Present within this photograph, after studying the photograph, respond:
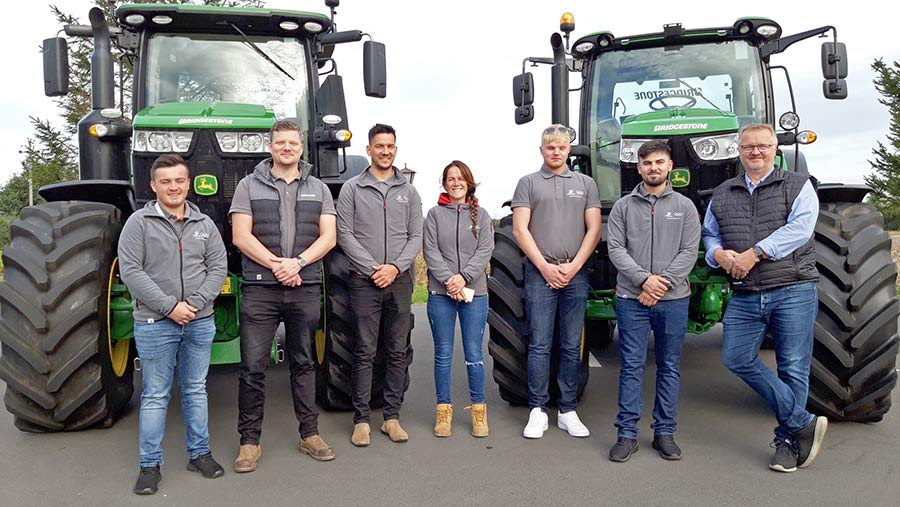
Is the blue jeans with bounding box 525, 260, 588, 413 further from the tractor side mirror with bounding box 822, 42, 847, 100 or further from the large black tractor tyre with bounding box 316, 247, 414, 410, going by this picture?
the tractor side mirror with bounding box 822, 42, 847, 100

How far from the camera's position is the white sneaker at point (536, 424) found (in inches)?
175

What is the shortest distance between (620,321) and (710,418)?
3.88 ft

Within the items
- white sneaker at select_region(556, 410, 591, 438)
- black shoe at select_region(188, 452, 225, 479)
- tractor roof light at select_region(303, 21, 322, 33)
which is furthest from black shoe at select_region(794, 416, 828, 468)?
tractor roof light at select_region(303, 21, 322, 33)

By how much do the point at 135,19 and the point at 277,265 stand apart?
8.29ft

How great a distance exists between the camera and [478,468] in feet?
12.9

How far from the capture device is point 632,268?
4.05 meters

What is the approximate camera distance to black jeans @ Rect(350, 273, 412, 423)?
4.34 meters

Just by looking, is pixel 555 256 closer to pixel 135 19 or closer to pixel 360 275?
pixel 360 275

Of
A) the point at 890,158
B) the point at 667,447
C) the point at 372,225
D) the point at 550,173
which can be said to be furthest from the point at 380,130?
the point at 890,158

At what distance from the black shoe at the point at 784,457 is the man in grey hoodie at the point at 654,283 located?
0.50 meters

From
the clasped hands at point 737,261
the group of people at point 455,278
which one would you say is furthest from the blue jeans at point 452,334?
the clasped hands at point 737,261

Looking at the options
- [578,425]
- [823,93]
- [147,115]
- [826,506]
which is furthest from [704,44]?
[147,115]

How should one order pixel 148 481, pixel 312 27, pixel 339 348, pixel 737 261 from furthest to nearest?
pixel 312 27, pixel 339 348, pixel 737 261, pixel 148 481

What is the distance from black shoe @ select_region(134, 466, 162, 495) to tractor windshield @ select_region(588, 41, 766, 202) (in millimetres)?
3920
